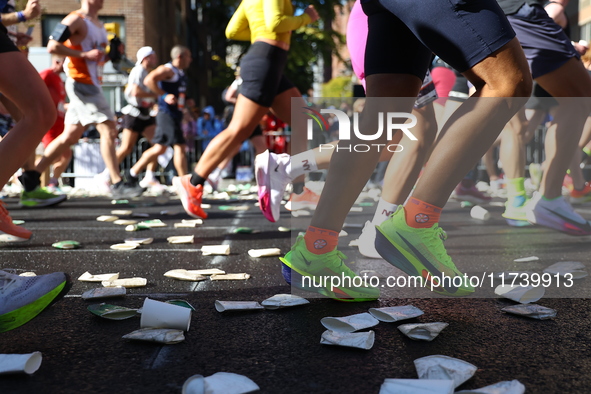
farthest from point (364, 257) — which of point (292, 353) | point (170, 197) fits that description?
point (170, 197)

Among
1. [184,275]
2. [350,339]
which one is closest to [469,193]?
[184,275]

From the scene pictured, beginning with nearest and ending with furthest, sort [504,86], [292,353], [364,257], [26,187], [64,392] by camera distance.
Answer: [64,392] < [292,353] < [504,86] < [364,257] < [26,187]

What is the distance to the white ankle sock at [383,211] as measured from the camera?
2971 millimetres

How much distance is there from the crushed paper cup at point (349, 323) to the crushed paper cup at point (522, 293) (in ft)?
1.95

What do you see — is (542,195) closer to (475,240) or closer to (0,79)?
(475,240)

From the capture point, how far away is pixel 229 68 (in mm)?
21938

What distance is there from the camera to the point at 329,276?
225 cm

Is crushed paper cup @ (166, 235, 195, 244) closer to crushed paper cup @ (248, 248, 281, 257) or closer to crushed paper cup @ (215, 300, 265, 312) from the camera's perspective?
crushed paper cup @ (248, 248, 281, 257)

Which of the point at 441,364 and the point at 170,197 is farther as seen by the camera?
the point at 170,197

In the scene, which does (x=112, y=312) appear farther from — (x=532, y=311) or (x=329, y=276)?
(x=532, y=311)

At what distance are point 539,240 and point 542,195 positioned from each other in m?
0.28

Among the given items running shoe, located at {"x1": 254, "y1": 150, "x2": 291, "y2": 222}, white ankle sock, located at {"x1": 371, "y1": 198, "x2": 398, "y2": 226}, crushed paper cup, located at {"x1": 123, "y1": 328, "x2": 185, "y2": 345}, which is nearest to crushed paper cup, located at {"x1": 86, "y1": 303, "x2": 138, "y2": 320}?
crushed paper cup, located at {"x1": 123, "y1": 328, "x2": 185, "y2": 345}

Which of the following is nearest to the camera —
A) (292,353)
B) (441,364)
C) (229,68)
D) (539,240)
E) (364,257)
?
(441,364)

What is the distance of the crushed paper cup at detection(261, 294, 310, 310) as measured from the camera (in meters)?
2.17
